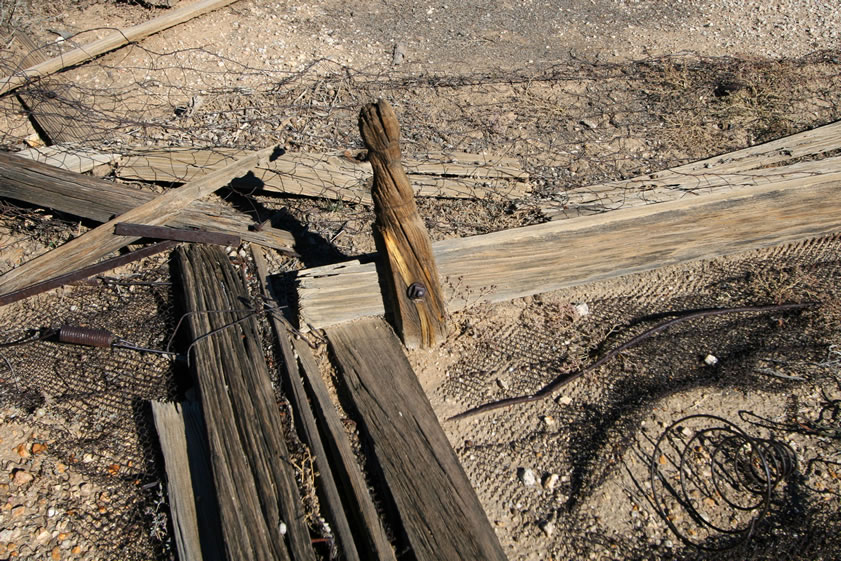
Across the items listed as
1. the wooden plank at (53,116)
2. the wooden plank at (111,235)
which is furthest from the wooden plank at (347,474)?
the wooden plank at (53,116)

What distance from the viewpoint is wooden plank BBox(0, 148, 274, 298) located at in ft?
13.9

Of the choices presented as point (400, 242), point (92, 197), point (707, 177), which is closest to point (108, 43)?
point (92, 197)

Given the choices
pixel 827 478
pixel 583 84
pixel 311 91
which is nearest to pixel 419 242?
pixel 827 478

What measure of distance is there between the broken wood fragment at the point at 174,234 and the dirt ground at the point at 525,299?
0.75 ft

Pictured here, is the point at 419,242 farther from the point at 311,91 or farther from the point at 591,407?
the point at 311,91

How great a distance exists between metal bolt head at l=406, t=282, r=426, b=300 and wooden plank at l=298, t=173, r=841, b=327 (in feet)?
1.01

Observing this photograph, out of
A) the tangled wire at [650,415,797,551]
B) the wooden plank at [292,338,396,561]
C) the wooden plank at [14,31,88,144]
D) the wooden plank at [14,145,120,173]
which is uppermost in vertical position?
the wooden plank at [14,31,88,144]

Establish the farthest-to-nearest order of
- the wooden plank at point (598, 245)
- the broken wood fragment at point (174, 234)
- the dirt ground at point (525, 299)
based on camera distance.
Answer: the broken wood fragment at point (174, 234)
the wooden plank at point (598, 245)
the dirt ground at point (525, 299)

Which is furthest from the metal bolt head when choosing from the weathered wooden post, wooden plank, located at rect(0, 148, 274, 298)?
wooden plank, located at rect(0, 148, 274, 298)

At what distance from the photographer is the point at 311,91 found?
5711 millimetres

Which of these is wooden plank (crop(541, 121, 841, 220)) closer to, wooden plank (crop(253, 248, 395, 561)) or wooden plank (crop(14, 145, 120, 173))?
wooden plank (crop(253, 248, 395, 561))

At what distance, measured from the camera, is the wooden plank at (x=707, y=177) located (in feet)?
14.7

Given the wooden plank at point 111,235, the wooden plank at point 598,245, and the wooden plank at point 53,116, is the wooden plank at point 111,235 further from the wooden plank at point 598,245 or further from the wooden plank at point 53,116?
the wooden plank at point 598,245

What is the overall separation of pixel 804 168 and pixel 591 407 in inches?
97.9
